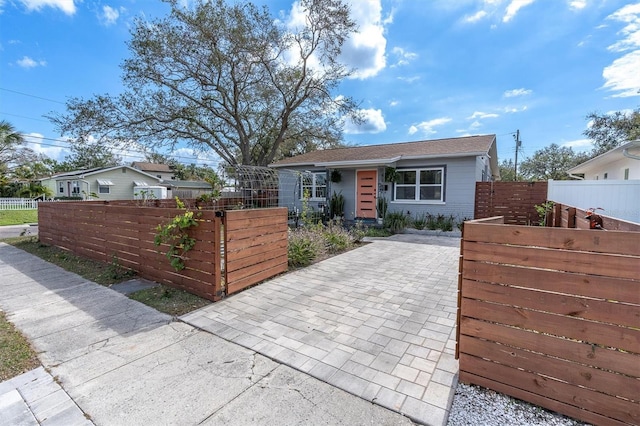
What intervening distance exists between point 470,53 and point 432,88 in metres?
2.26

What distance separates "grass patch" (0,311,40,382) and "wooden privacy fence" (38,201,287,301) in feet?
5.47

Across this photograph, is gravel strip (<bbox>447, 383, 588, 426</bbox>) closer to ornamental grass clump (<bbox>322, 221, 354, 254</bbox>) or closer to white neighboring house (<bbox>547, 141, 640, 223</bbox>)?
ornamental grass clump (<bbox>322, 221, 354, 254</bbox>)

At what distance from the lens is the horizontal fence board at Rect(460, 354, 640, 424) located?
5.53 ft

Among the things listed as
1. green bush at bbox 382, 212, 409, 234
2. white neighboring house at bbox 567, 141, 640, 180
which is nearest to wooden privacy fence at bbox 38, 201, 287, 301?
green bush at bbox 382, 212, 409, 234

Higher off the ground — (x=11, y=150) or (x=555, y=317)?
(x=11, y=150)

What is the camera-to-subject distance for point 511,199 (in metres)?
Answer: 10.8

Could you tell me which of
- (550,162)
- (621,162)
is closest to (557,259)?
(621,162)

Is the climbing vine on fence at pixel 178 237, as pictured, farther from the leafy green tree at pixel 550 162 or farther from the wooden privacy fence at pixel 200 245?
the leafy green tree at pixel 550 162

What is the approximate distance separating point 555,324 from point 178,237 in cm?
418

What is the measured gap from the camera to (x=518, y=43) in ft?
27.8

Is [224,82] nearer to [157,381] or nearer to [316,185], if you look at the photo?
[316,185]

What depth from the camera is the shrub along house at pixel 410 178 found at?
10102 mm

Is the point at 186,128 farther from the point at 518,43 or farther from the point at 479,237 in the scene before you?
the point at 479,237

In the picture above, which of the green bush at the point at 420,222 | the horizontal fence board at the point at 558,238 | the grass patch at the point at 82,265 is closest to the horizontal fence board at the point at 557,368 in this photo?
the horizontal fence board at the point at 558,238
